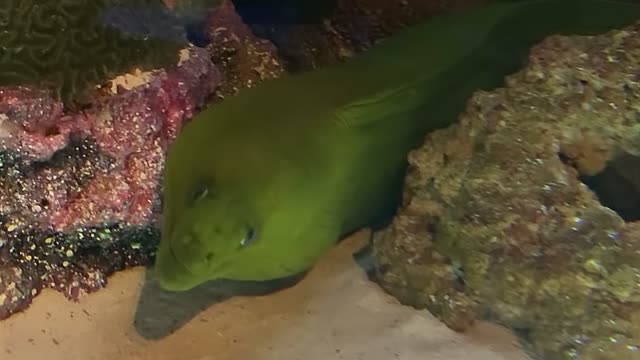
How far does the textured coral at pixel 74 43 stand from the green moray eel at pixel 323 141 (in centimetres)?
29

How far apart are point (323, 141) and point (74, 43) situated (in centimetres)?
76

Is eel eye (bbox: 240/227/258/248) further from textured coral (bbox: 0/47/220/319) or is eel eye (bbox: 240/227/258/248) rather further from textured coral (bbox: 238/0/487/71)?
textured coral (bbox: 238/0/487/71)

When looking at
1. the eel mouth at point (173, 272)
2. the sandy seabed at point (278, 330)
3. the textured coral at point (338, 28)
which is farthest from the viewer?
the textured coral at point (338, 28)

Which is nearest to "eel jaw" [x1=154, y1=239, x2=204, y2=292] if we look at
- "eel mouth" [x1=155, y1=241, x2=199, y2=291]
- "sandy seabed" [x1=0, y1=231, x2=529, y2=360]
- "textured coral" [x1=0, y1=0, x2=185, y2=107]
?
"eel mouth" [x1=155, y1=241, x2=199, y2=291]

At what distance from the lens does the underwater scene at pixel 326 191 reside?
197cm

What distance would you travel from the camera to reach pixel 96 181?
2.26 m

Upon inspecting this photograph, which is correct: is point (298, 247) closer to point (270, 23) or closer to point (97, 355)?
point (97, 355)

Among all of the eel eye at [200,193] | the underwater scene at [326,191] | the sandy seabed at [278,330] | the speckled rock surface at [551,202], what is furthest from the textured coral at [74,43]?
the speckled rock surface at [551,202]

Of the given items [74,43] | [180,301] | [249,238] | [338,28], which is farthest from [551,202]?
[74,43]

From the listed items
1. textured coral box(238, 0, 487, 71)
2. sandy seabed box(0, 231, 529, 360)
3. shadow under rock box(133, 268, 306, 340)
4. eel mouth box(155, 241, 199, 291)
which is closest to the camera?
eel mouth box(155, 241, 199, 291)

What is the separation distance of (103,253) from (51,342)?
31 cm

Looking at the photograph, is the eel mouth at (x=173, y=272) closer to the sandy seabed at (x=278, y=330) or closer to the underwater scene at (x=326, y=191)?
the underwater scene at (x=326, y=191)

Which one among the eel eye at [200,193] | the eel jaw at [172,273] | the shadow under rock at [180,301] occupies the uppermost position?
the eel eye at [200,193]

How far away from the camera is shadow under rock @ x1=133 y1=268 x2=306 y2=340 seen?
7.34ft
